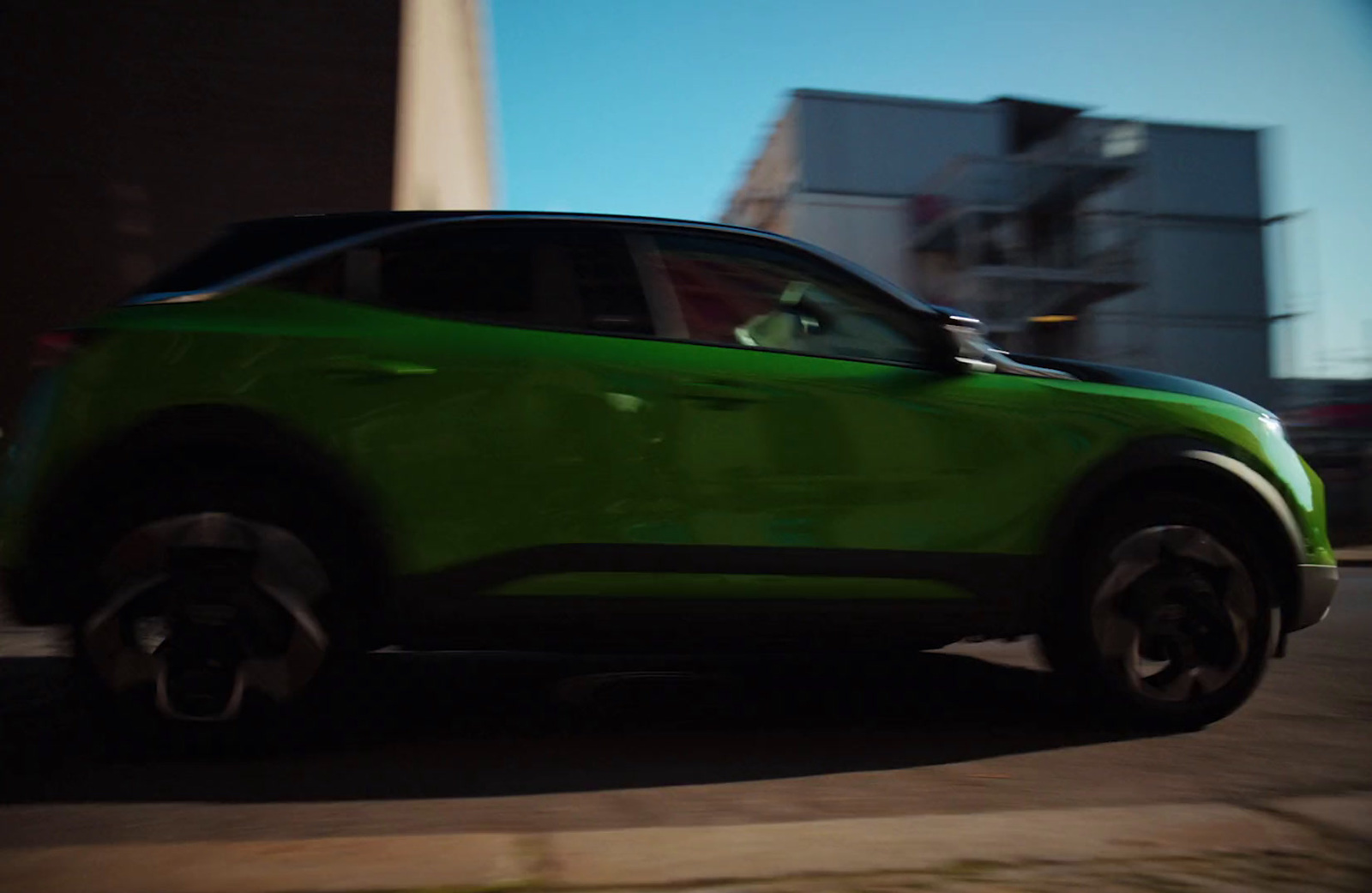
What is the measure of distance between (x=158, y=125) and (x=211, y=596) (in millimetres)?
15986

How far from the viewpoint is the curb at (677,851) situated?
8.11 ft

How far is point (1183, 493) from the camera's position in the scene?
4141 mm

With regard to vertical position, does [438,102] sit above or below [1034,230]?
above

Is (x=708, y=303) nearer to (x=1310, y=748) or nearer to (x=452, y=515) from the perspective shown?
(x=452, y=515)

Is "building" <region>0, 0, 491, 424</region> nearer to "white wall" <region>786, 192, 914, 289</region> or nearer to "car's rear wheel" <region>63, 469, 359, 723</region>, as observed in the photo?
"white wall" <region>786, 192, 914, 289</region>

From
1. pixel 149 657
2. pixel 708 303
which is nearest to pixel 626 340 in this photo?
pixel 708 303

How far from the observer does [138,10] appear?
1731cm

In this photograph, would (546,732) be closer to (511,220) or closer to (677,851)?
Result: (677,851)

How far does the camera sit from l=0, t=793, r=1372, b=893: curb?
2.47 meters

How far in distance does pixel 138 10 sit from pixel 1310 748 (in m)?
18.2

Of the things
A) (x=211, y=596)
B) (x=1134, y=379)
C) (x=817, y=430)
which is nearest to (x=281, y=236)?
(x=211, y=596)

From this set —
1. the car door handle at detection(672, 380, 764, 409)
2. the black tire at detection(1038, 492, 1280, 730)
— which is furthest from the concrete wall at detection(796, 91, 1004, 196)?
the car door handle at detection(672, 380, 764, 409)

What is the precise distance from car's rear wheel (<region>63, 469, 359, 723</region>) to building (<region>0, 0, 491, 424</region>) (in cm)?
1443

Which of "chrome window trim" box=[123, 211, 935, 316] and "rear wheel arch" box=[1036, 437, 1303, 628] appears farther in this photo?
"rear wheel arch" box=[1036, 437, 1303, 628]
